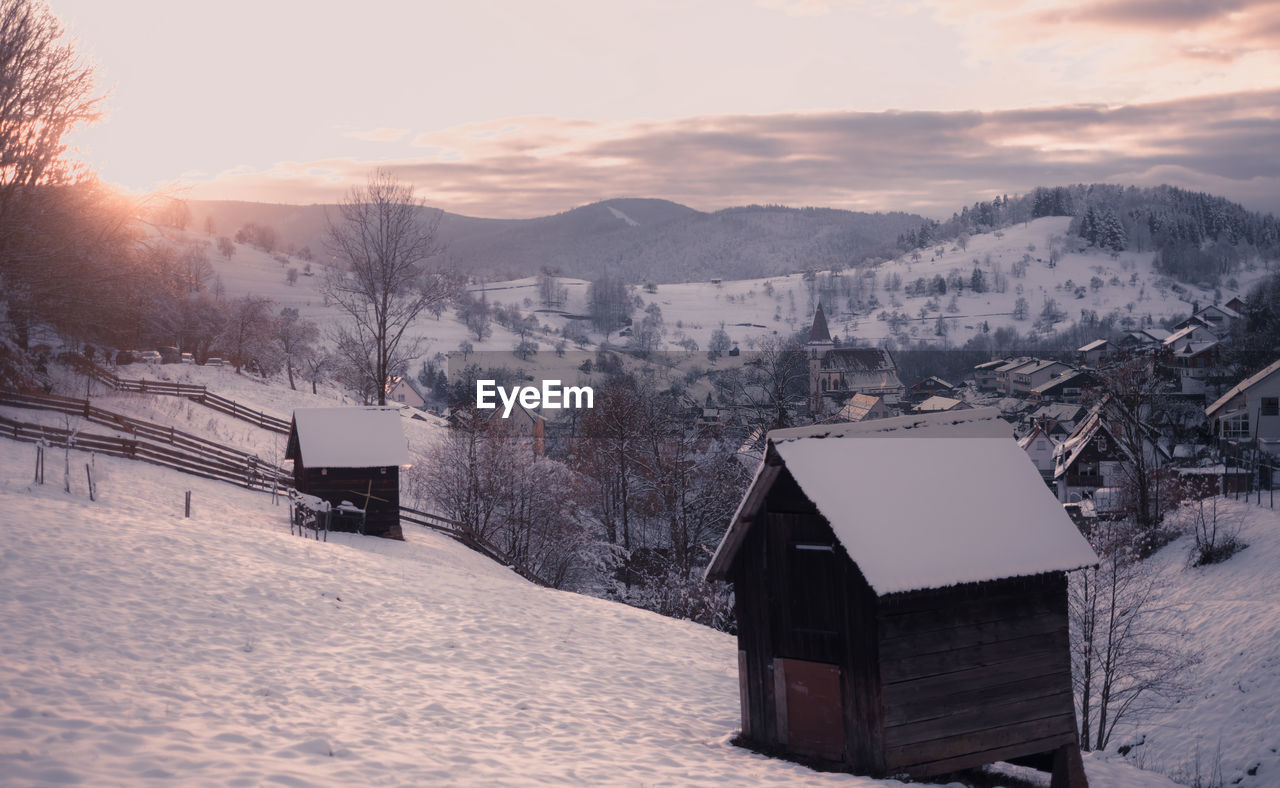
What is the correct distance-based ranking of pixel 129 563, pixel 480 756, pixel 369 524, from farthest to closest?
1. pixel 369 524
2. pixel 129 563
3. pixel 480 756

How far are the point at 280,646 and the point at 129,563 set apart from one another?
4519mm

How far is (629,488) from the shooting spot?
191 feet

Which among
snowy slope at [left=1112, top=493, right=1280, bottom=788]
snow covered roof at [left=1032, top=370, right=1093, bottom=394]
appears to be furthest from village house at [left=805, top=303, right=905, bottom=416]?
snowy slope at [left=1112, top=493, right=1280, bottom=788]

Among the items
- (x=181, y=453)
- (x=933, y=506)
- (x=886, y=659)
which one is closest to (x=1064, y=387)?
(x=181, y=453)

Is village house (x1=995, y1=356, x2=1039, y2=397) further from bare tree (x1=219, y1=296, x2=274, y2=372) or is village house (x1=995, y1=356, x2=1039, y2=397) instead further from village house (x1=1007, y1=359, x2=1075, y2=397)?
bare tree (x1=219, y1=296, x2=274, y2=372)

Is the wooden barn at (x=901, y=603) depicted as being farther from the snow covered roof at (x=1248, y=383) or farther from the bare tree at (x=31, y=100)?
the snow covered roof at (x=1248, y=383)

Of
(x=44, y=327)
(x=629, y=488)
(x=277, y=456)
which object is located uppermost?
(x=44, y=327)

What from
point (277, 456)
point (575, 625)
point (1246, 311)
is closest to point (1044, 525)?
point (575, 625)

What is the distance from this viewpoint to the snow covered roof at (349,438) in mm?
34344

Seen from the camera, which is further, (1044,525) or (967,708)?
(1044,525)

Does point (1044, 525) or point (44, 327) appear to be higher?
point (44, 327)

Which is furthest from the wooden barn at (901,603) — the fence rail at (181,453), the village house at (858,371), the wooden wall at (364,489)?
the village house at (858,371)

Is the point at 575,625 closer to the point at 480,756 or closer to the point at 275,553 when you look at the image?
the point at 275,553

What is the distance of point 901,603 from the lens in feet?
43.5
